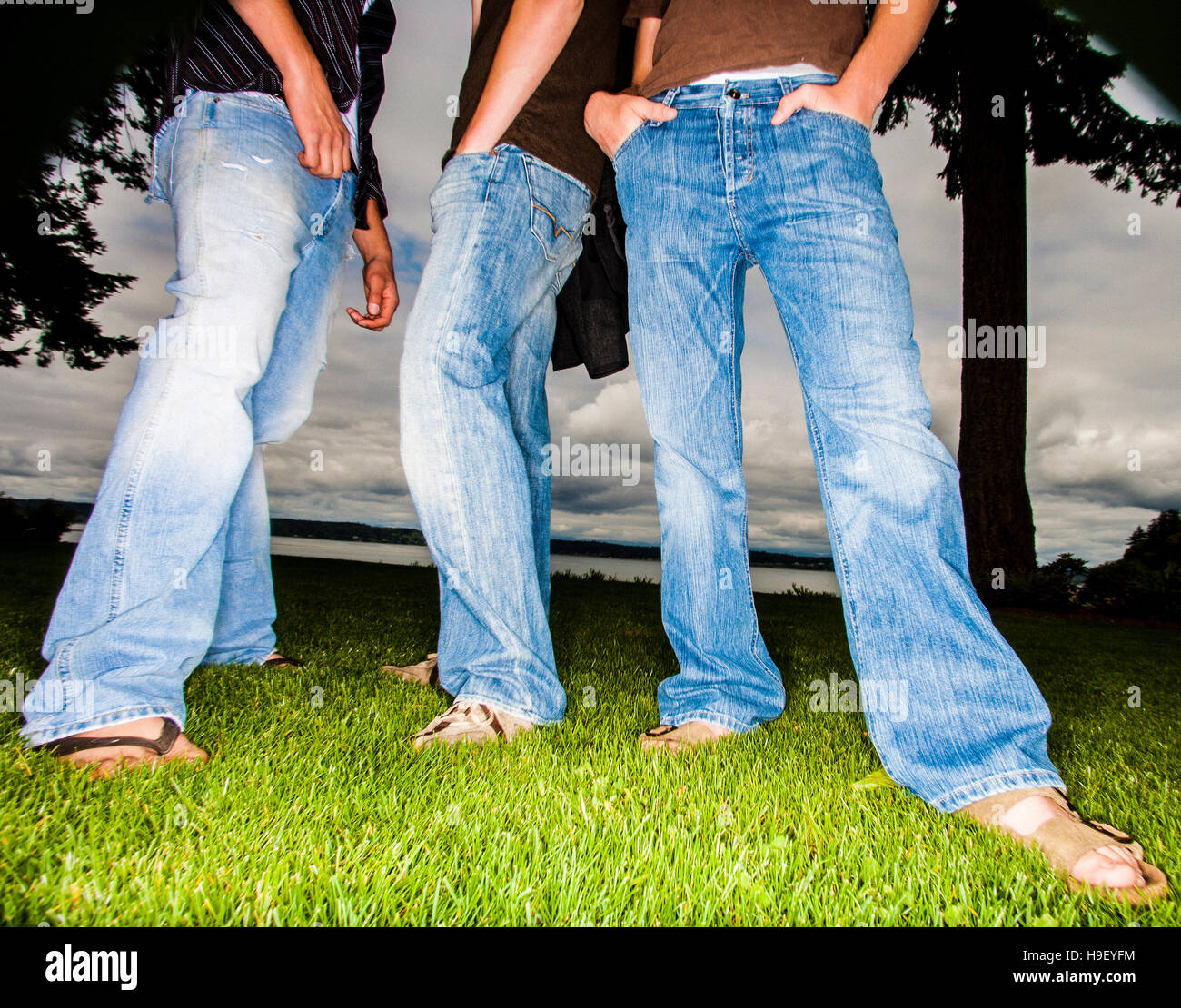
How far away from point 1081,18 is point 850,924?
5.86 ft

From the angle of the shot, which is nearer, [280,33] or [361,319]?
[280,33]

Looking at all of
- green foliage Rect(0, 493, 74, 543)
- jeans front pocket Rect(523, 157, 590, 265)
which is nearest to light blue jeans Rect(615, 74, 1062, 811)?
jeans front pocket Rect(523, 157, 590, 265)

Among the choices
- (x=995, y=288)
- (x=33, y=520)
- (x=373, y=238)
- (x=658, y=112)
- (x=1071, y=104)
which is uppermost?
(x=1071, y=104)

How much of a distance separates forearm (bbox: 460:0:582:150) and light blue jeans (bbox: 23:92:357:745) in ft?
1.72

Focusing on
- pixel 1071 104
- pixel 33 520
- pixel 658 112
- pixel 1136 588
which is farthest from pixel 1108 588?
pixel 33 520

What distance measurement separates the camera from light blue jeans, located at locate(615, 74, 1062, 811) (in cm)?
123

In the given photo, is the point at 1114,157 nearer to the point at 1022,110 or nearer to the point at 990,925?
the point at 1022,110

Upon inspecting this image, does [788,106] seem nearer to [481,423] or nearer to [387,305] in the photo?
[481,423]

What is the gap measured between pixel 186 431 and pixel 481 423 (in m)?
0.68

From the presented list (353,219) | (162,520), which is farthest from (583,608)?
(162,520)

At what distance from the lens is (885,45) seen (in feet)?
4.95

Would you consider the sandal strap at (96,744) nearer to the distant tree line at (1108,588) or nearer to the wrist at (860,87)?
the wrist at (860,87)

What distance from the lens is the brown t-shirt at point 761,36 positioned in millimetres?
1593

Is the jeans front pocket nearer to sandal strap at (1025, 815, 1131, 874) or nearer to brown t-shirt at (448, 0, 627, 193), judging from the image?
brown t-shirt at (448, 0, 627, 193)
